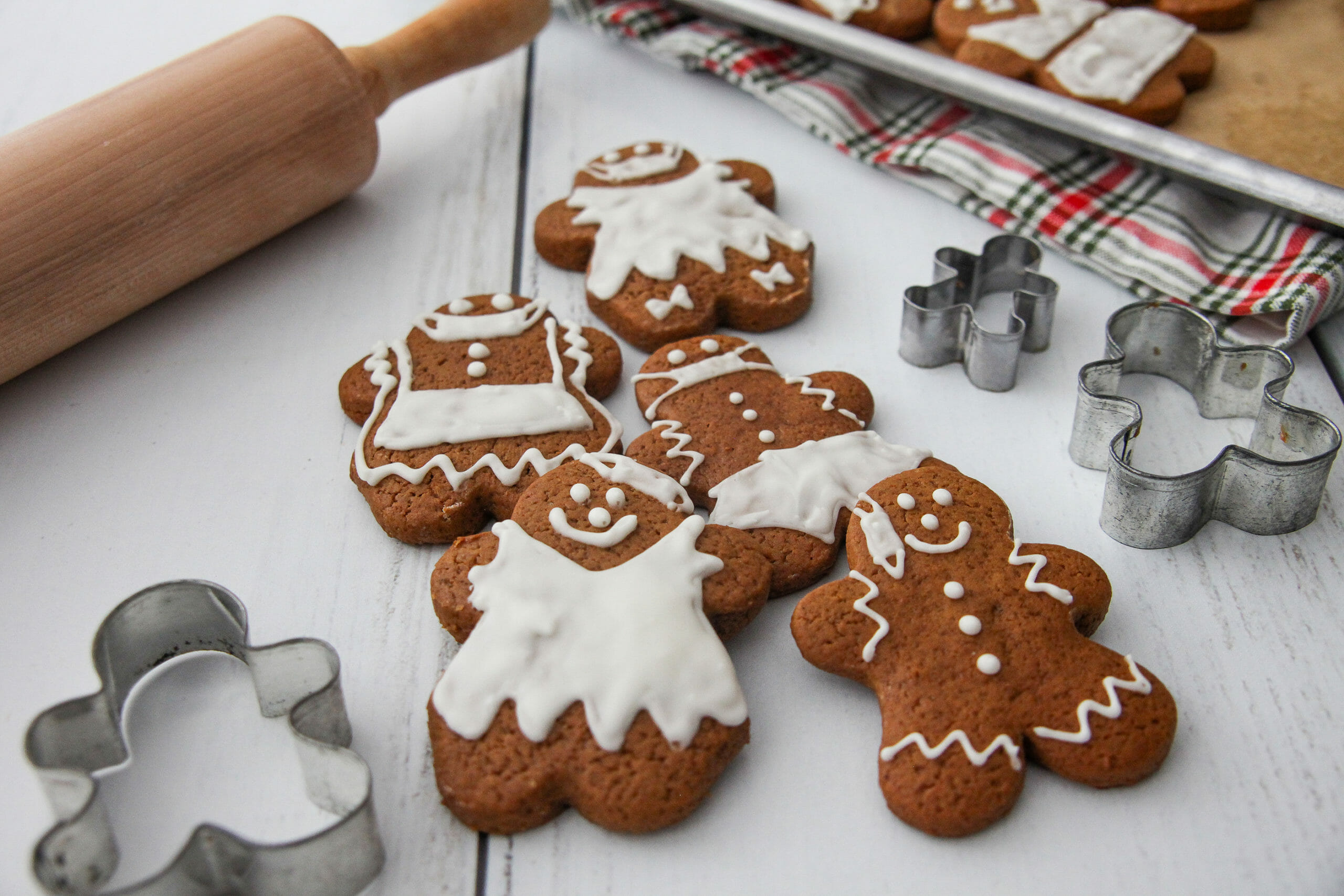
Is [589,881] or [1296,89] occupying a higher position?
[1296,89]

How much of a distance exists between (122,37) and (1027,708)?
201 centimetres

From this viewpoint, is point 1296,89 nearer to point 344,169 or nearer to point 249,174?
point 344,169

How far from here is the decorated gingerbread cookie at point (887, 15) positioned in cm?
174

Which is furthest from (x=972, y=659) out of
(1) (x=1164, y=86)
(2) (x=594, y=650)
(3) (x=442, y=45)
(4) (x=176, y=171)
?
(3) (x=442, y=45)

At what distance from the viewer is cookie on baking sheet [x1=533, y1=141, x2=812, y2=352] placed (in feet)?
4.70

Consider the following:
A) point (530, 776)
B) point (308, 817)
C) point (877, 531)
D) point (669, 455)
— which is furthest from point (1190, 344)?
point (308, 817)

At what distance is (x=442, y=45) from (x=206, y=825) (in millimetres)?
1223

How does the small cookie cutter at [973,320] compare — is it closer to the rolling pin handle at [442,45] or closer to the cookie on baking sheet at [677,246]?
the cookie on baking sheet at [677,246]

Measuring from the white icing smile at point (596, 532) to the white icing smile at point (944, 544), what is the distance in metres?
0.26

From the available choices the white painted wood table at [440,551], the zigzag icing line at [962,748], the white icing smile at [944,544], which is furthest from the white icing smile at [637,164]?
the zigzag icing line at [962,748]

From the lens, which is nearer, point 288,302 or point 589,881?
point 589,881

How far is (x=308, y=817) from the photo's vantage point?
97 cm

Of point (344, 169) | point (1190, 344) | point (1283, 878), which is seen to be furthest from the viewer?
point (344, 169)

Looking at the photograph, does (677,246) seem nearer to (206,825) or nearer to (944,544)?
(944,544)
